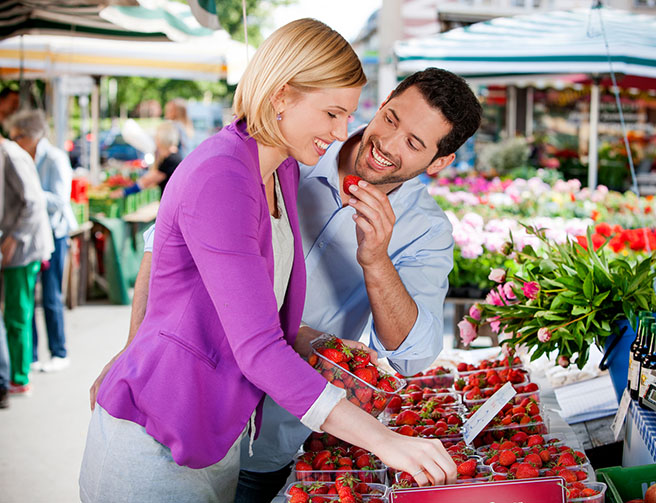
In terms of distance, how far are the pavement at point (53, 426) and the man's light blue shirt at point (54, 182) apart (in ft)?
3.82

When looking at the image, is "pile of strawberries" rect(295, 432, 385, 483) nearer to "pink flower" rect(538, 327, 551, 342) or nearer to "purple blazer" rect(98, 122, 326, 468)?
"purple blazer" rect(98, 122, 326, 468)

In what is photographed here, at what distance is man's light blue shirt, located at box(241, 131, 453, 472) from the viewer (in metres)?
2.22

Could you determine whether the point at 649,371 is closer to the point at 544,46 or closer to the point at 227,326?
the point at 227,326

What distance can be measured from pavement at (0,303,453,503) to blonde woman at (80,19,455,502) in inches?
98.2

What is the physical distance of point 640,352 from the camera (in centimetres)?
217

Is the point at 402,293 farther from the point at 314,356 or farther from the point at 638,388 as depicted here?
the point at 638,388

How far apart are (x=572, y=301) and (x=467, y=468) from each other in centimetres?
94

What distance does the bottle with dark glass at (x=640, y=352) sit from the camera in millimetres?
2160

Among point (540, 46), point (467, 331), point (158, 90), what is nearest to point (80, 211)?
point (540, 46)

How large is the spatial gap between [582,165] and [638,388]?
33.9 ft

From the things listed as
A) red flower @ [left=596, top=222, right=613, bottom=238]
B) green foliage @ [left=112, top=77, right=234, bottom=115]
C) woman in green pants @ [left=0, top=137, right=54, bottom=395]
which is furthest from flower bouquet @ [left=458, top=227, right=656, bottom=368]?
green foliage @ [left=112, top=77, right=234, bottom=115]

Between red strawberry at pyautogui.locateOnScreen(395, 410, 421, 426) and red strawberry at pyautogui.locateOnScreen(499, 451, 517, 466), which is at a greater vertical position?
red strawberry at pyautogui.locateOnScreen(499, 451, 517, 466)

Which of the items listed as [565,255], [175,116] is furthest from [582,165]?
[565,255]

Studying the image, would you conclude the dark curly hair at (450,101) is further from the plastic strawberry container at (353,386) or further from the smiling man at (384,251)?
the plastic strawberry container at (353,386)
